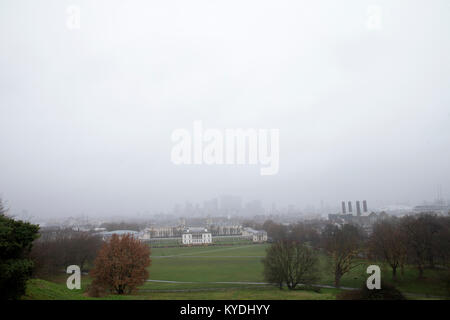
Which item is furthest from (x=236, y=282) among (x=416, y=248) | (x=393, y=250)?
(x=416, y=248)

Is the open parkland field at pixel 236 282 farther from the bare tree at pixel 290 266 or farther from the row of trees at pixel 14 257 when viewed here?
the row of trees at pixel 14 257

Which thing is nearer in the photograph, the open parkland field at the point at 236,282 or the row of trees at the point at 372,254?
the open parkland field at the point at 236,282

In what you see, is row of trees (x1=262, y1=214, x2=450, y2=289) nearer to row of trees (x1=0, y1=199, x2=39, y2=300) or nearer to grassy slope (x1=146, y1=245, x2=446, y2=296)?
grassy slope (x1=146, y1=245, x2=446, y2=296)

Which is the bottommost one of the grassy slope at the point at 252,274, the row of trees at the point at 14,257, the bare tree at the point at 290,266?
the grassy slope at the point at 252,274

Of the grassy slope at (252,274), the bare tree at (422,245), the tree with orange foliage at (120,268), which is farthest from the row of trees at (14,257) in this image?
the bare tree at (422,245)

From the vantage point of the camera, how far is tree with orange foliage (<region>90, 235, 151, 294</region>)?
472 inches

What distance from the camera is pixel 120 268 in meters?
12.1

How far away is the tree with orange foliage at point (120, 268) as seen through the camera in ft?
39.3

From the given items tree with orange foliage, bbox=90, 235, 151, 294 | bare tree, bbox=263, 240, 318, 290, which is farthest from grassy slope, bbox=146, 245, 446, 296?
tree with orange foliage, bbox=90, 235, 151, 294

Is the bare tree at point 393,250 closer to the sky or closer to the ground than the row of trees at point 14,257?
closer to the ground

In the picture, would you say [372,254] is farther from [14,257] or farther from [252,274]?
[14,257]
